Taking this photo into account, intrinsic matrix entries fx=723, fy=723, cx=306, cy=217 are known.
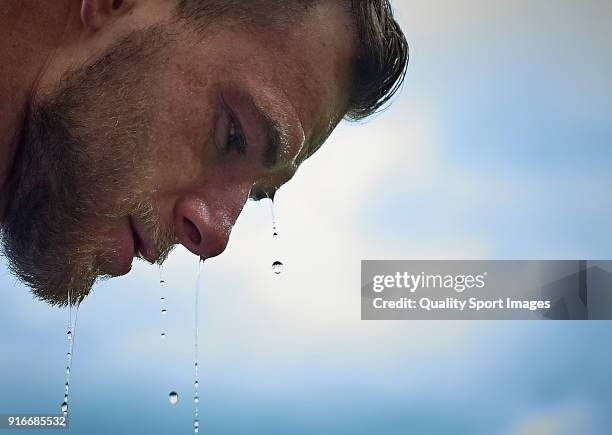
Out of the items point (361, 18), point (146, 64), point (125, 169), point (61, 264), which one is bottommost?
point (61, 264)

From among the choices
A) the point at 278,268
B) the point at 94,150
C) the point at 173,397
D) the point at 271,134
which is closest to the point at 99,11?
the point at 94,150

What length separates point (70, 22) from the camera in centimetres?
102

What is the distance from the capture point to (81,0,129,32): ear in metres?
1.01

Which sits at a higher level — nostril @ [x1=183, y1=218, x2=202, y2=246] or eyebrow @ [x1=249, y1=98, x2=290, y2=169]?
eyebrow @ [x1=249, y1=98, x2=290, y2=169]

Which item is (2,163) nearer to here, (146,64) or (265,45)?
(146,64)

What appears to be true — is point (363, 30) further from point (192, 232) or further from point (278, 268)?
point (278, 268)

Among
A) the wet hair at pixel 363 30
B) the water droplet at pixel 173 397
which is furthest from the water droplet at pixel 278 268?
the wet hair at pixel 363 30

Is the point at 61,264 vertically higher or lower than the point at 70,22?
lower

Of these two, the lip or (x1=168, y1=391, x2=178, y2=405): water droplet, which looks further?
(x1=168, y1=391, x2=178, y2=405): water droplet

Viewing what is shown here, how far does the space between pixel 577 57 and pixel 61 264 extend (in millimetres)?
1750

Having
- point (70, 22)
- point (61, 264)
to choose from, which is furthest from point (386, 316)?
point (70, 22)

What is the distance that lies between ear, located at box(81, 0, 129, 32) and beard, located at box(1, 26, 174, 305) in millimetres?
39

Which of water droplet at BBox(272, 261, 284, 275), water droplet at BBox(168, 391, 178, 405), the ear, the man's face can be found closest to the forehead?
the man's face

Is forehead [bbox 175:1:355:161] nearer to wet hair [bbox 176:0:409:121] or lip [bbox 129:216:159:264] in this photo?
wet hair [bbox 176:0:409:121]
